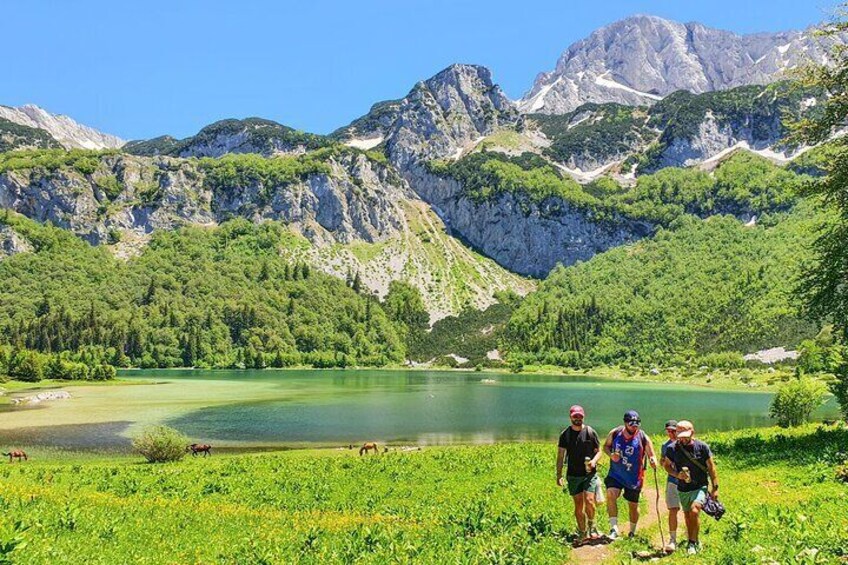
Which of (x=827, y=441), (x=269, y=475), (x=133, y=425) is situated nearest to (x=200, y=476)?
(x=269, y=475)

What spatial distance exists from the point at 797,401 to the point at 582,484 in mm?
52976

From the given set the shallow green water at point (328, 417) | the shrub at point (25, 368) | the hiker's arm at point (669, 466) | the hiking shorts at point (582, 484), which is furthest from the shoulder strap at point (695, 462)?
the shrub at point (25, 368)

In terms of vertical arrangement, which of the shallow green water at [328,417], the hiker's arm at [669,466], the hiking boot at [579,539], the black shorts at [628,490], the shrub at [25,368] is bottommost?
the shallow green water at [328,417]

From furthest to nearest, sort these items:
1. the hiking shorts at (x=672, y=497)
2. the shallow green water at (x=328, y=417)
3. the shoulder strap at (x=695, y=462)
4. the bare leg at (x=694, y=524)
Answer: the shallow green water at (x=328, y=417) → the hiking shorts at (x=672, y=497) → the shoulder strap at (x=695, y=462) → the bare leg at (x=694, y=524)

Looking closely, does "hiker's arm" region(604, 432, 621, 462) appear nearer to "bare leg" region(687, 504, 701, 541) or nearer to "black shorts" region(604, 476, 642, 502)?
"black shorts" region(604, 476, 642, 502)

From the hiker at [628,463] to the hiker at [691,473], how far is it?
82cm

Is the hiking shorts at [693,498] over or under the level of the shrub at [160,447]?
over

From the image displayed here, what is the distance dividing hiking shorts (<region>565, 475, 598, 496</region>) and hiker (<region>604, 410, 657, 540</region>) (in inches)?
16.7

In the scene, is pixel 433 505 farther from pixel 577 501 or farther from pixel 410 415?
pixel 410 415

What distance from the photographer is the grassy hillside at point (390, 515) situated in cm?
1354

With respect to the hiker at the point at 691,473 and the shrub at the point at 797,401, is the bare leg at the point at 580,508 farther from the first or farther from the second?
the shrub at the point at 797,401

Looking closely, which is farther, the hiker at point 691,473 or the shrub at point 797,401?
the shrub at point 797,401

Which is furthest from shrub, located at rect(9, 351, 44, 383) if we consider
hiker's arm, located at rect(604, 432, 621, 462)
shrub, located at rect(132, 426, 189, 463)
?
hiker's arm, located at rect(604, 432, 621, 462)

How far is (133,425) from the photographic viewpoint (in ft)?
240
